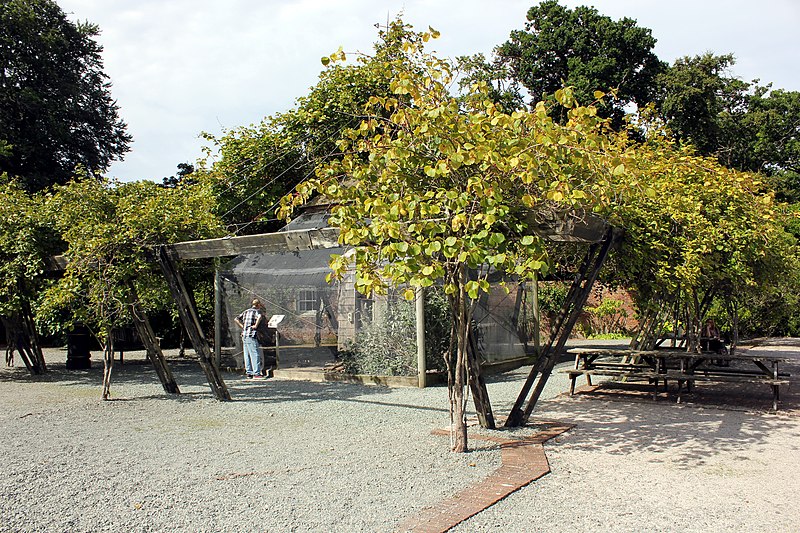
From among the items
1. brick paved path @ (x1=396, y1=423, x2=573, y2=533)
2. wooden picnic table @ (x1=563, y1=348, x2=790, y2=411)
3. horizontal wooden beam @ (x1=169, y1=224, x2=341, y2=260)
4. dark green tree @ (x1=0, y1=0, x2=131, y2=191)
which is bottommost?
brick paved path @ (x1=396, y1=423, x2=573, y2=533)

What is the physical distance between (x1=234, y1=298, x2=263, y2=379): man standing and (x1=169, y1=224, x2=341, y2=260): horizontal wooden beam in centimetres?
375

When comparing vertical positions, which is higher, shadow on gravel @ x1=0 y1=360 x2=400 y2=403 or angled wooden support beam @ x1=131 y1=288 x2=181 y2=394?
angled wooden support beam @ x1=131 y1=288 x2=181 y2=394

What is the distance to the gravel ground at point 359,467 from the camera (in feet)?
16.1

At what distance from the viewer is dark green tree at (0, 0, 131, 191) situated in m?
25.1

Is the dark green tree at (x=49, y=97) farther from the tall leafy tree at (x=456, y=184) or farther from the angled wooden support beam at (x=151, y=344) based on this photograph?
the tall leafy tree at (x=456, y=184)

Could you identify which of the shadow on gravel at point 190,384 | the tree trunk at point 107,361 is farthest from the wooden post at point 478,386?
the tree trunk at point 107,361

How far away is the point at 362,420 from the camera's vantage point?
8805mm

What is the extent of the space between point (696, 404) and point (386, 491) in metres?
6.07

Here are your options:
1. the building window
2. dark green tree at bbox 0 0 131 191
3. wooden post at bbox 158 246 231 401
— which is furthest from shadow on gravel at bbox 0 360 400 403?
dark green tree at bbox 0 0 131 191

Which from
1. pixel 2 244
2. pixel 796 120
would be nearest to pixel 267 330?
pixel 2 244

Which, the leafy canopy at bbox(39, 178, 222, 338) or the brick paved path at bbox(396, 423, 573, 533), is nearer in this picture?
the brick paved path at bbox(396, 423, 573, 533)

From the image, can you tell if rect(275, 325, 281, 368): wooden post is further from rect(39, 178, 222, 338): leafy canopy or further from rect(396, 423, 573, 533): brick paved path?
rect(396, 423, 573, 533): brick paved path

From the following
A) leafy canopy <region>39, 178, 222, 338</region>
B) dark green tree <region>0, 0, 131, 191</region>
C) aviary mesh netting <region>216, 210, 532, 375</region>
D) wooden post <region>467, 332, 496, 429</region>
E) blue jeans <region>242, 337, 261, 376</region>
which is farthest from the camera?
dark green tree <region>0, 0, 131, 191</region>

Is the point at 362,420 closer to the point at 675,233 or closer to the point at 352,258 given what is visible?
the point at 352,258
